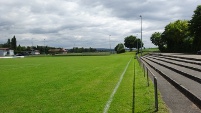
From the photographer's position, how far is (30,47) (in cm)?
19512

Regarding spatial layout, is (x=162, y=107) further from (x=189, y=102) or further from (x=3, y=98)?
(x=3, y=98)

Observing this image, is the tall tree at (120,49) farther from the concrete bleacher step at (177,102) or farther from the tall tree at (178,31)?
→ the concrete bleacher step at (177,102)

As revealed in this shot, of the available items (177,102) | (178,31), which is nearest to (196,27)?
(178,31)

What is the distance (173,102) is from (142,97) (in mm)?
1312

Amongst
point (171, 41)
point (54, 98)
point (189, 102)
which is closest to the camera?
point (189, 102)

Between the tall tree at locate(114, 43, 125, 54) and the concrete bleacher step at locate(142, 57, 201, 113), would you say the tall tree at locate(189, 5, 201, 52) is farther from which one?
the tall tree at locate(114, 43, 125, 54)

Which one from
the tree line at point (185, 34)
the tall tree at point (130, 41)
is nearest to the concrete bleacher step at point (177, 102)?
the tree line at point (185, 34)

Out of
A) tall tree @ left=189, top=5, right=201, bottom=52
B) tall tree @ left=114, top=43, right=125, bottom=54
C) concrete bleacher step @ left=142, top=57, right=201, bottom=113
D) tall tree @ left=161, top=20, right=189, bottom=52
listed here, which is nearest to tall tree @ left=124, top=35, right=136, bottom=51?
tall tree @ left=114, top=43, right=125, bottom=54

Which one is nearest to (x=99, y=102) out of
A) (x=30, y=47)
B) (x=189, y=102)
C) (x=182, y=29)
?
(x=189, y=102)

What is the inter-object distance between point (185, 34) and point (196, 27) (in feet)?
61.5

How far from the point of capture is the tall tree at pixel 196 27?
59.2 metres

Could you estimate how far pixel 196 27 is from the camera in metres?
59.8

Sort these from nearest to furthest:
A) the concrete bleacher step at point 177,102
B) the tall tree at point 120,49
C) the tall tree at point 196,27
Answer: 1. the concrete bleacher step at point 177,102
2. the tall tree at point 196,27
3. the tall tree at point 120,49

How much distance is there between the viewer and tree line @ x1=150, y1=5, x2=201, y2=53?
5981 centimetres
